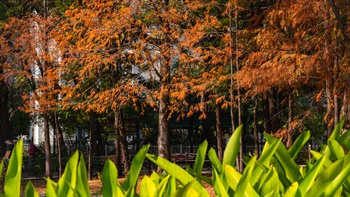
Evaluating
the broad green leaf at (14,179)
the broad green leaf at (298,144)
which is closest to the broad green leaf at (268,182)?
the broad green leaf at (298,144)

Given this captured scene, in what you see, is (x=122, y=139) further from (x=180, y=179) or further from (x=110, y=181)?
(x=110, y=181)

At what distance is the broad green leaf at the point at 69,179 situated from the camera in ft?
9.29

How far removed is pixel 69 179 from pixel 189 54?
1604cm

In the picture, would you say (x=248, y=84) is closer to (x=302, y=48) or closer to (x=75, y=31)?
(x=302, y=48)

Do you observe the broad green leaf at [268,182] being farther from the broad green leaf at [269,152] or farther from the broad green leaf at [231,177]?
the broad green leaf at [269,152]

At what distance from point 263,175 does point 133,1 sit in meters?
16.7

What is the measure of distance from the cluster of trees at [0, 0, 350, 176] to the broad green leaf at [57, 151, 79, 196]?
10.4 m

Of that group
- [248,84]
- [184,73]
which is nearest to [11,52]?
[184,73]

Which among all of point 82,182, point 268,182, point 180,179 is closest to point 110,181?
point 82,182

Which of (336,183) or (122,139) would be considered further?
(122,139)

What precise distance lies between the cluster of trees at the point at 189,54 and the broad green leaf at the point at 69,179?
10350mm

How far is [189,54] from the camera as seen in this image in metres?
18.9

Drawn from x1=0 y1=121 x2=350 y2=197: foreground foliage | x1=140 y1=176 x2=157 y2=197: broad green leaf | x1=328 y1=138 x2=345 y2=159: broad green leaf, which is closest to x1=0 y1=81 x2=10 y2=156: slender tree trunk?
x1=328 y1=138 x2=345 y2=159: broad green leaf

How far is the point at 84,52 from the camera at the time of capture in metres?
19.3
